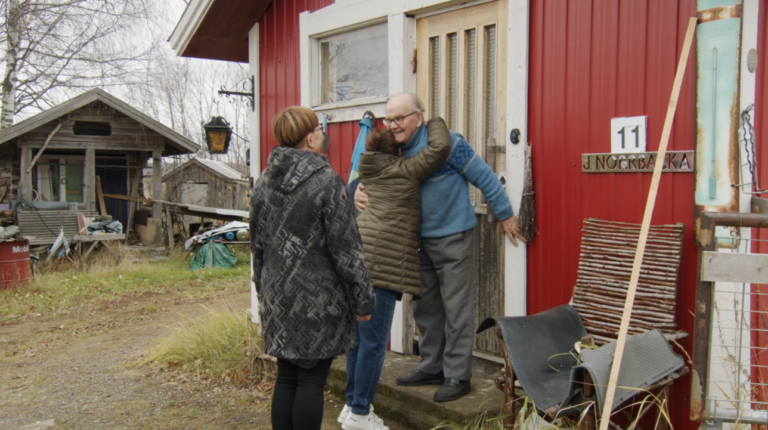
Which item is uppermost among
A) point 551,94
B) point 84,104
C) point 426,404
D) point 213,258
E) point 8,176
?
point 84,104

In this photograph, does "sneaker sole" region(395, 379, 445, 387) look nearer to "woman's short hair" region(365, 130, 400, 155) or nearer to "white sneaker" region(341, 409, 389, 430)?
"white sneaker" region(341, 409, 389, 430)

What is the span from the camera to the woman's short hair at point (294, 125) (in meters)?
2.89

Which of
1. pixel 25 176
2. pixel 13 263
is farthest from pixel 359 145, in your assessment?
pixel 25 176

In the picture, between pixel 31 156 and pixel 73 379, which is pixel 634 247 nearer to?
pixel 73 379

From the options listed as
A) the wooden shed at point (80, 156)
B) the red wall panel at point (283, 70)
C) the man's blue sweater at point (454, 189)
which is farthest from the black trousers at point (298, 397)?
the wooden shed at point (80, 156)

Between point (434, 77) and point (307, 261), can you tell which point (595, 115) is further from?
point (307, 261)

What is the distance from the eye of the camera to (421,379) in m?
3.97

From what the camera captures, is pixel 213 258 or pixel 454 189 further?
pixel 213 258

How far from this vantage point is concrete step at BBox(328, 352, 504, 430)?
3547 millimetres

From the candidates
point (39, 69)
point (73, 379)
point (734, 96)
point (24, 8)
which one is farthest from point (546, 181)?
point (39, 69)

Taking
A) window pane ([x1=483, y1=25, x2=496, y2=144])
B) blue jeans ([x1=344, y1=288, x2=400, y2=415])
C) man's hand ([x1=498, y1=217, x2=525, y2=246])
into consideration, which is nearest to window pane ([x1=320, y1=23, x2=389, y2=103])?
window pane ([x1=483, y1=25, x2=496, y2=144])

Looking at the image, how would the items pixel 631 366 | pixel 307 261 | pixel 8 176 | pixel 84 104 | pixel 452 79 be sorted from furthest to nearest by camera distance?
1. pixel 8 176
2. pixel 84 104
3. pixel 452 79
4. pixel 307 261
5. pixel 631 366

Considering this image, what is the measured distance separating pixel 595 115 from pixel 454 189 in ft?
2.83

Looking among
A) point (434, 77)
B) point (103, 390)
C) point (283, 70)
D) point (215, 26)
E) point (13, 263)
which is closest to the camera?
point (434, 77)
